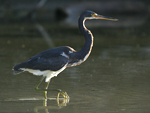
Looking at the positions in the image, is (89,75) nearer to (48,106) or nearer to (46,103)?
(46,103)

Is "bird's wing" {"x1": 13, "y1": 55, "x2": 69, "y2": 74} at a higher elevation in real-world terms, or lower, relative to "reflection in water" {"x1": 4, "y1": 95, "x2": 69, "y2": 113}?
higher

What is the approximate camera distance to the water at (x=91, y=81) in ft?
28.1

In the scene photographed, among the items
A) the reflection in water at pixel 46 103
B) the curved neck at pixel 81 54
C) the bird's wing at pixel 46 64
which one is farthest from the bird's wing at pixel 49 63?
the reflection in water at pixel 46 103

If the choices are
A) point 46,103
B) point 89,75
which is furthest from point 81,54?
point 89,75

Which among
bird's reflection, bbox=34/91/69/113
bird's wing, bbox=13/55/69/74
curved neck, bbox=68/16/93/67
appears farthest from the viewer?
curved neck, bbox=68/16/93/67

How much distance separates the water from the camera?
8.58 metres

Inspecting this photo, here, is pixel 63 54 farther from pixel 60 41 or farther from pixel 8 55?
pixel 60 41

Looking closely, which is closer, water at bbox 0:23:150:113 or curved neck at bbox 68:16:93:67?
water at bbox 0:23:150:113

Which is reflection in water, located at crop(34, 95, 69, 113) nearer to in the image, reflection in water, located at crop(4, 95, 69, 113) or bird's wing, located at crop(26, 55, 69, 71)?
reflection in water, located at crop(4, 95, 69, 113)

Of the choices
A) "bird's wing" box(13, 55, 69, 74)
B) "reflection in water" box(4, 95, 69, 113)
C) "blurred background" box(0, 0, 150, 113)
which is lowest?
"blurred background" box(0, 0, 150, 113)

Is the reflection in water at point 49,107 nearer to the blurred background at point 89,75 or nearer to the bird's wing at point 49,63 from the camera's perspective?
the blurred background at point 89,75

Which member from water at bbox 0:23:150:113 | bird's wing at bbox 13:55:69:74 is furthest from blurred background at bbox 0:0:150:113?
bird's wing at bbox 13:55:69:74

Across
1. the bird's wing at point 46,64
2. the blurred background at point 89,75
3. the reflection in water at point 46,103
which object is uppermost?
the bird's wing at point 46,64

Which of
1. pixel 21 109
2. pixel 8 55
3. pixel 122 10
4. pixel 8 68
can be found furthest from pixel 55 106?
pixel 122 10
